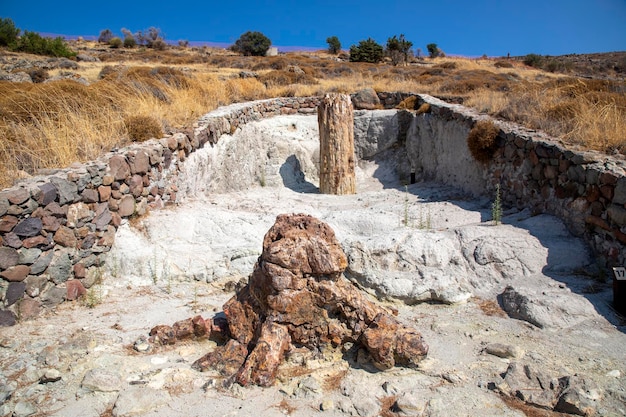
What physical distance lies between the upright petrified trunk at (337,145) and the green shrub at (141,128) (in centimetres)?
362

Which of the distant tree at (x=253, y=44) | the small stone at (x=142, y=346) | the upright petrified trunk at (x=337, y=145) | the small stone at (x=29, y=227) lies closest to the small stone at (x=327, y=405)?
the small stone at (x=142, y=346)

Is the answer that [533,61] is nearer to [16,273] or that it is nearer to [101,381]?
[16,273]

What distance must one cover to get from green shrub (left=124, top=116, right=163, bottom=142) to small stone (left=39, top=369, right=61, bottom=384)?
423 centimetres

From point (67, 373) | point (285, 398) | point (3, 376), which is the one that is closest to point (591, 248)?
point (285, 398)

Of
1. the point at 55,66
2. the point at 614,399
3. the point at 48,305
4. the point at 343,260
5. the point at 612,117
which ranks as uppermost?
the point at 55,66

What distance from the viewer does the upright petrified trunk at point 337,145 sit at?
9.56 meters

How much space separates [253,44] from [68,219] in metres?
35.3

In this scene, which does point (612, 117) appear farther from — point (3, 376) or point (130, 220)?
point (3, 376)

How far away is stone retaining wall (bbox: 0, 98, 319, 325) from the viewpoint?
424 cm

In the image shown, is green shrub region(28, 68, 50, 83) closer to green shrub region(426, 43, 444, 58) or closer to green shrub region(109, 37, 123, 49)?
green shrub region(109, 37, 123, 49)

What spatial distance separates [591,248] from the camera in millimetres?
4961

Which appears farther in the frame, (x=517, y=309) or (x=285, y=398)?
(x=517, y=309)

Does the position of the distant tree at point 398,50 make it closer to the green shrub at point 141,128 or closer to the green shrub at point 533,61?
the green shrub at point 533,61

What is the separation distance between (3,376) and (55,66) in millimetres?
22340
